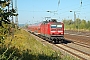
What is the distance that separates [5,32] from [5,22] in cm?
38

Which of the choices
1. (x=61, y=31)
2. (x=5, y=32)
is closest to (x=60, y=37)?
(x=61, y=31)

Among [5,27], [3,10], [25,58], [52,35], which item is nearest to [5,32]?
[5,27]

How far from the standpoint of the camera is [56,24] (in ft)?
97.3

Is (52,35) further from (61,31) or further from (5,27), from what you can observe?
(5,27)

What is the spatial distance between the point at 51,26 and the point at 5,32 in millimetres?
22179

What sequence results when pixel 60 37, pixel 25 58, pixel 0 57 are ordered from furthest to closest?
pixel 60 37 → pixel 25 58 → pixel 0 57

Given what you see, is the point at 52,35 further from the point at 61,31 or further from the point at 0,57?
the point at 0,57

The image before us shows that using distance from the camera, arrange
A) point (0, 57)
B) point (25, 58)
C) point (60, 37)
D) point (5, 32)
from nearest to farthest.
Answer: point (0, 57) < point (5, 32) < point (25, 58) < point (60, 37)

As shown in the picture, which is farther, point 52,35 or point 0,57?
point 52,35

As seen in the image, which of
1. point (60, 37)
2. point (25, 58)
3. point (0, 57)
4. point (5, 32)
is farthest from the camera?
point (60, 37)

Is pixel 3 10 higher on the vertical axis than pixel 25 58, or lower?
higher

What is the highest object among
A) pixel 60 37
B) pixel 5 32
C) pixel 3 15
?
pixel 3 15

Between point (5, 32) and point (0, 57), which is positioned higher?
point (5, 32)

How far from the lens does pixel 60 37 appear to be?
2950 cm
